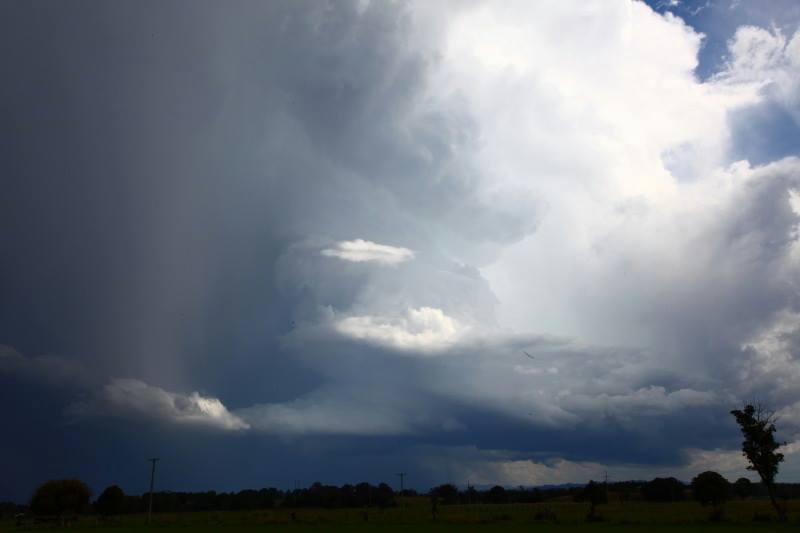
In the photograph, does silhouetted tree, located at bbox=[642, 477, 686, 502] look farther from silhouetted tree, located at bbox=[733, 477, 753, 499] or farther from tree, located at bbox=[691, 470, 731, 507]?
tree, located at bbox=[691, 470, 731, 507]

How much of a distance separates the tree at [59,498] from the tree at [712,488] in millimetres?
112565

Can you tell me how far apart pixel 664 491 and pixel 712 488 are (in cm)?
6865

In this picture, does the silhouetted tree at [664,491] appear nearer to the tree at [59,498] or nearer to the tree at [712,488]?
the tree at [712,488]

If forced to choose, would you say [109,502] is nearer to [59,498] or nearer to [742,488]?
[59,498]

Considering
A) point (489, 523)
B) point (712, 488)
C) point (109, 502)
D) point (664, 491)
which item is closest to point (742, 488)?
point (664, 491)

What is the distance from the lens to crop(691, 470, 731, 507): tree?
105 m

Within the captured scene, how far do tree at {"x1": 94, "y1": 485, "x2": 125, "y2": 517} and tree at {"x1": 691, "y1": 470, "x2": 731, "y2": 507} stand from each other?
12008cm

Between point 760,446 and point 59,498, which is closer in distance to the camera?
point 760,446

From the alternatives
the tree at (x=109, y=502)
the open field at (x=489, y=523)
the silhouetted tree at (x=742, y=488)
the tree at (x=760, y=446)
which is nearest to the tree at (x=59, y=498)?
the open field at (x=489, y=523)

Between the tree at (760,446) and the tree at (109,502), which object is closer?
the tree at (760,446)

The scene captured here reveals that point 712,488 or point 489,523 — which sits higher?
point 712,488

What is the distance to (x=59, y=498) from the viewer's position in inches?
4419

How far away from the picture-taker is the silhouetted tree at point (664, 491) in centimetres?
16612

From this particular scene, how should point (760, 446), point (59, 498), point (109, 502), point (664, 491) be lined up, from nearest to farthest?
point (760, 446) < point (59, 498) < point (109, 502) < point (664, 491)
